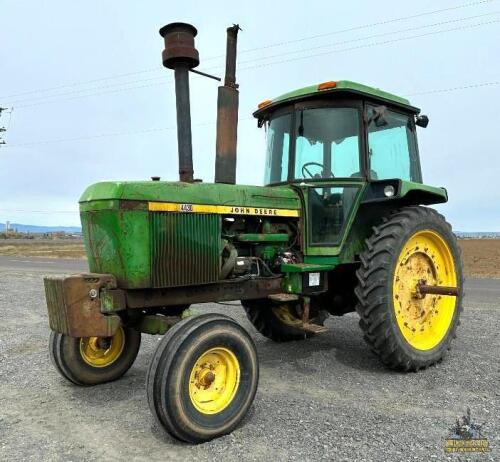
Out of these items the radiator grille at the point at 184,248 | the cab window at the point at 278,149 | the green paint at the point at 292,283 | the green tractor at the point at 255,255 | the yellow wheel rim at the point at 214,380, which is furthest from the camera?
the cab window at the point at 278,149

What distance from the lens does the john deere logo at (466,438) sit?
3064 millimetres

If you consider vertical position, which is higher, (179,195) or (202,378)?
(179,195)

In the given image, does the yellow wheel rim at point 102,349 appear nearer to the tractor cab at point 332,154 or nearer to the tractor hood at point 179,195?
the tractor hood at point 179,195

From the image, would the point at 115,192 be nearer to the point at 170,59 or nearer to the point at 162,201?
the point at 162,201

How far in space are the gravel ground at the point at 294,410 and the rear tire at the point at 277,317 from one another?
0.21 m

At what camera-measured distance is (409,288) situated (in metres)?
4.94

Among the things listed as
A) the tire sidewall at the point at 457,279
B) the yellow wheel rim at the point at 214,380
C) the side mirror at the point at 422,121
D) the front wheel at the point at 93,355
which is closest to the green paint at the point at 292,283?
the tire sidewall at the point at 457,279

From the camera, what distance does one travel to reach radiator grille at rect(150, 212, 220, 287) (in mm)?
3693

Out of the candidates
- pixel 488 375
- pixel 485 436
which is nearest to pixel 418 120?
pixel 488 375

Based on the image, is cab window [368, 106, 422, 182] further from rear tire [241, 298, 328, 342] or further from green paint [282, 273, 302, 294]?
rear tire [241, 298, 328, 342]

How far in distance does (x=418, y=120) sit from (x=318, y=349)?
9.23 ft

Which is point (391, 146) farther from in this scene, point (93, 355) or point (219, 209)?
point (93, 355)


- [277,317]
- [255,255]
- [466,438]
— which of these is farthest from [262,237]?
[466,438]

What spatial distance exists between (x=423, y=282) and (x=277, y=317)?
5.27ft
